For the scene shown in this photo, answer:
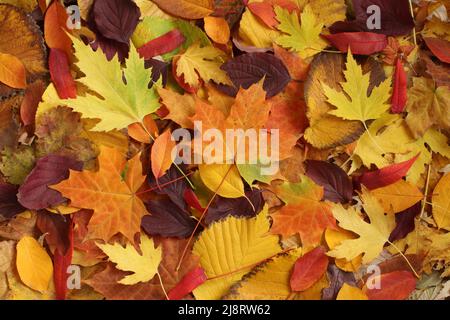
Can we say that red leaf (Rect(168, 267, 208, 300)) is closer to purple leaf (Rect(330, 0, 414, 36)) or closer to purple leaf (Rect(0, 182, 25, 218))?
purple leaf (Rect(0, 182, 25, 218))

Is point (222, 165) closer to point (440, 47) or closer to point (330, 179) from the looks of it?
point (330, 179)

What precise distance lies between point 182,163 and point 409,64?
0.30m

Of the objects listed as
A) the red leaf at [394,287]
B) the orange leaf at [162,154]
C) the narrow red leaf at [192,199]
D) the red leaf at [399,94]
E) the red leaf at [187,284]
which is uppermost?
the red leaf at [399,94]

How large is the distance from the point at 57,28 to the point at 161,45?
119 mm

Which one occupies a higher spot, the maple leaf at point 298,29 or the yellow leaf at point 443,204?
the maple leaf at point 298,29

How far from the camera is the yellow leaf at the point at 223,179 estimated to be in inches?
26.2

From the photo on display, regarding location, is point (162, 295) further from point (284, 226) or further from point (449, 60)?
point (449, 60)

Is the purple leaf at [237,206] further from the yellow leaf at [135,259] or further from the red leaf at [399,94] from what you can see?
the red leaf at [399,94]

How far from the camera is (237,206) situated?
68cm

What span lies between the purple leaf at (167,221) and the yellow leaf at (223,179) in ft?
0.15

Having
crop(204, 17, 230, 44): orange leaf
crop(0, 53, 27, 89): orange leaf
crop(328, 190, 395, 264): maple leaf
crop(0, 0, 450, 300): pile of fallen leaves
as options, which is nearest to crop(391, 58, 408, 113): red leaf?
crop(0, 0, 450, 300): pile of fallen leaves

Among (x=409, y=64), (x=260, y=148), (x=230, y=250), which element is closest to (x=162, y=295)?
(x=230, y=250)

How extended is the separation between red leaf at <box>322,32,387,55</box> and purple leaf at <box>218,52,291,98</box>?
0.07 meters

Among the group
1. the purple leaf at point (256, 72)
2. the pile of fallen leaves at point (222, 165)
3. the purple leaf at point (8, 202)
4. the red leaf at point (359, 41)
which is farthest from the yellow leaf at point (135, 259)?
the red leaf at point (359, 41)
